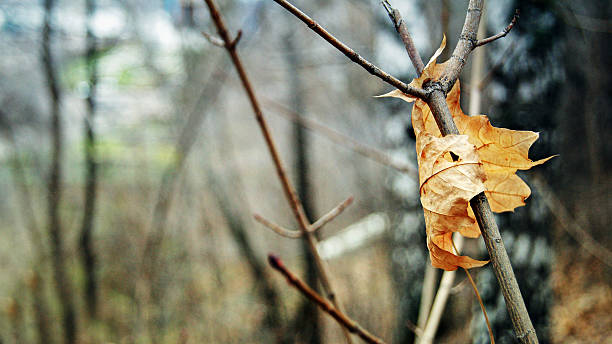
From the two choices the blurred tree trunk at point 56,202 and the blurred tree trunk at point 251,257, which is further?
the blurred tree trunk at point 251,257

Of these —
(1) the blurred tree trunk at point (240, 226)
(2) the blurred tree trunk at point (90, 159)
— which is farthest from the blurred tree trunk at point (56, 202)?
(1) the blurred tree trunk at point (240, 226)

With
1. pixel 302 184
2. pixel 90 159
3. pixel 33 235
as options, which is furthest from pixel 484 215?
pixel 33 235

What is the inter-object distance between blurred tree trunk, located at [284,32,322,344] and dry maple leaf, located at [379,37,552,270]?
8.60ft

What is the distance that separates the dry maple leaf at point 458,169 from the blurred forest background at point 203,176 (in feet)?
5.36

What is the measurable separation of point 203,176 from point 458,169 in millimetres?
3092

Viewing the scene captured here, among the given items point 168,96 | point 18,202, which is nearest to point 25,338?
point 18,202

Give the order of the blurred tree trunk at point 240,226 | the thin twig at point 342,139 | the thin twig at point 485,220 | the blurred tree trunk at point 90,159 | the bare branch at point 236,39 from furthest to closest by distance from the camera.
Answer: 1. the blurred tree trunk at point 240,226
2. the blurred tree trunk at point 90,159
3. the thin twig at point 342,139
4. the bare branch at point 236,39
5. the thin twig at point 485,220

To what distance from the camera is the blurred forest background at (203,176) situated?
8.34 feet

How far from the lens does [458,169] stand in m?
0.32

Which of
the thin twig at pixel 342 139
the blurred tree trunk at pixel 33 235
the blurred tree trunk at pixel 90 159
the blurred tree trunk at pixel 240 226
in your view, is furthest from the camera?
the blurred tree trunk at pixel 240 226

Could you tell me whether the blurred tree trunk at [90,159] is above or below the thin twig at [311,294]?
above

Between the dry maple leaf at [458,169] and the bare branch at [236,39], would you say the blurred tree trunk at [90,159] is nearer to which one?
the bare branch at [236,39]

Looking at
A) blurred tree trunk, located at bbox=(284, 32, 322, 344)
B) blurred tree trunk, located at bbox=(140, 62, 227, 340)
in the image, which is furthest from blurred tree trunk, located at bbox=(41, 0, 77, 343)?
blurred tree trunk, located at bbox=(284, 32, 322, 344)

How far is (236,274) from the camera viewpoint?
4172mm
